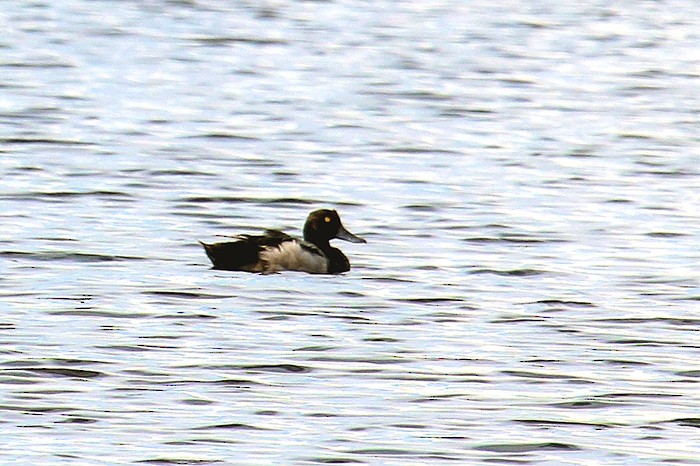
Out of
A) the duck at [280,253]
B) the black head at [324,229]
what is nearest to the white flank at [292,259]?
the duck at [280,253]

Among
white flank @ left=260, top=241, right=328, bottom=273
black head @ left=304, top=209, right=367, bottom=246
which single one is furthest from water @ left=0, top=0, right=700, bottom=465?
black head @ left=304, top=209, right=367, bottom=246

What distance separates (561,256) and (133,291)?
3.10m

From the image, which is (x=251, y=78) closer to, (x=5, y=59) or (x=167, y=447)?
(x=5, y=59)

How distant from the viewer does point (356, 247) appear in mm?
15102

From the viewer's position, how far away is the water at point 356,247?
961 centimetres

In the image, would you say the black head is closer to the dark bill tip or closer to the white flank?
the dark bill tip

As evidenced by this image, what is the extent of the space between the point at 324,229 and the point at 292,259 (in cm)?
56

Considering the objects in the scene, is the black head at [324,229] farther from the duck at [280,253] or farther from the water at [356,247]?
the water at [356,247]

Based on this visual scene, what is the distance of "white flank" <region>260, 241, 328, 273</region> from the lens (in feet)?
45.4

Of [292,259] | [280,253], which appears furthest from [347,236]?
[280,253]

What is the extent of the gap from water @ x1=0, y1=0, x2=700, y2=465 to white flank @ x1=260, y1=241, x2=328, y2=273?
0.09 meters

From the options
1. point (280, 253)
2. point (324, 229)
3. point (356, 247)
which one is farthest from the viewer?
point (356, 247)

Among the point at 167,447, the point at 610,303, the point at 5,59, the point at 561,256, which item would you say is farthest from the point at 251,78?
the point at 167,447

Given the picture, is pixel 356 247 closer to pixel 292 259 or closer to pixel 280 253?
pixel 292 259
